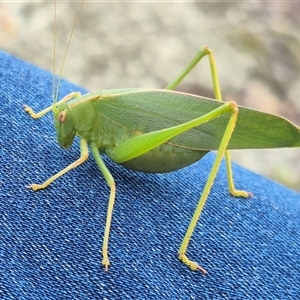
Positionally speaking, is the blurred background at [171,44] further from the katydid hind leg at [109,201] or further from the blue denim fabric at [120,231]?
the katydid hind leg at [109,201]

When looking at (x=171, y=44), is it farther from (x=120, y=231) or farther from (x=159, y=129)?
(x=120, y=231)

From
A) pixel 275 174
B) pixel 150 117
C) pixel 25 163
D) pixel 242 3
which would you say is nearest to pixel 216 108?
pixel 150 117

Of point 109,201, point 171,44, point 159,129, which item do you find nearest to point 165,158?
point 159,129

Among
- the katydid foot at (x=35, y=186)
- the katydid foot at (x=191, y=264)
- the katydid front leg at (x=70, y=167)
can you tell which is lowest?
the katydid foot at (x=191, y=264)

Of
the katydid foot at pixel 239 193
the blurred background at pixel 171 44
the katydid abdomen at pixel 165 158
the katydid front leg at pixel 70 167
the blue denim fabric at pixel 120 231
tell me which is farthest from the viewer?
the blurred background at pixel 171 44

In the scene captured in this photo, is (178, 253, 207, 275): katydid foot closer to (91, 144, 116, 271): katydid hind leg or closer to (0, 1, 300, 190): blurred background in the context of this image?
(91, 144, 116, 271): katydid hind leg

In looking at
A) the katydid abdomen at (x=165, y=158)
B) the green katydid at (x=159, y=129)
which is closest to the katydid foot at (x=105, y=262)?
the green katydid at (x=159, y=129)

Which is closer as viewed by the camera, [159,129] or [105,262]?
[105,262]
